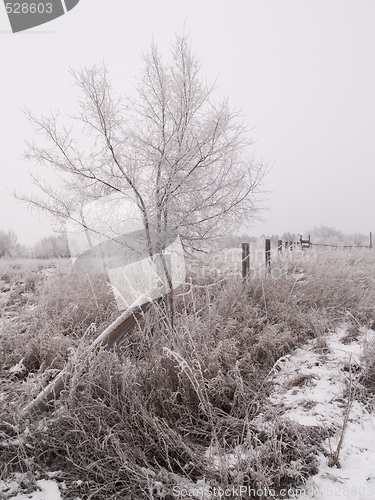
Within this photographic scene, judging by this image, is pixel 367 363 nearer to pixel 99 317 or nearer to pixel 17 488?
pixel 17 488

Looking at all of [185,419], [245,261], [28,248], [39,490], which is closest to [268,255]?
[245,261]

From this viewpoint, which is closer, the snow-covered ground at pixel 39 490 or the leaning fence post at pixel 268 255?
the snow-covered ground at pixel 39 490

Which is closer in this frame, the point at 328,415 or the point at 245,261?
the point at 328,415

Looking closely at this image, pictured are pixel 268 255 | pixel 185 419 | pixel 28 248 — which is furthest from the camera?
pixel 28 248

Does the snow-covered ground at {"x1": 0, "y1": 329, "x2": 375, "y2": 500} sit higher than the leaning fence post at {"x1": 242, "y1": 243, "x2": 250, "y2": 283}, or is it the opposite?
the leaning fence post at {"x1": 242, "y1": 243, "x2": 250, "y2": 283}

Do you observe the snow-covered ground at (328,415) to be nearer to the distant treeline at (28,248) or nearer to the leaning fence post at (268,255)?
the leaning fence post at (268,255)

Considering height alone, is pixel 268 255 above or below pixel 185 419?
above

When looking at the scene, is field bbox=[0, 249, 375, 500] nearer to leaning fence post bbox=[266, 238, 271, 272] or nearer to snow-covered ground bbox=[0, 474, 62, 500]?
snow-covered ground bbox=[0, 474, 62, 500]

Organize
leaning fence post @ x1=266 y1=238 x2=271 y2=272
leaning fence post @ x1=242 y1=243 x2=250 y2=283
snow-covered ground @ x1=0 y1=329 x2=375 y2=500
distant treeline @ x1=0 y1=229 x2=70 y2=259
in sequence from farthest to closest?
distant treeline @ x1=0 y1=229 x2=70 y2=259, leaning fence post @ x1=266 y1=238 x2=271 y2=272, leaning fence post @ x1=242 y1=243 x2=250 y2=283, snow-covered ground @ x1=0 y1=329 x2=375 y2=500

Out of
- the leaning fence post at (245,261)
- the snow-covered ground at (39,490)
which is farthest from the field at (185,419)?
the leaning fence post at (245,261)

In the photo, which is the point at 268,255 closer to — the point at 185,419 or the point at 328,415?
the point at 328,415

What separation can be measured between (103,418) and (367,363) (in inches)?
99.2

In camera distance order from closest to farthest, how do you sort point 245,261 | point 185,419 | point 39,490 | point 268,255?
point 39,490
point 185,419
point 245,261
point 268,255

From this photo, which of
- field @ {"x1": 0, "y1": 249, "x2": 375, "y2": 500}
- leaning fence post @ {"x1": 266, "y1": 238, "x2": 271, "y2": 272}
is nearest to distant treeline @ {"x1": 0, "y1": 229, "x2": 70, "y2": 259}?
leaning fence post @ {"x1": 266, "y1": 238, "x2": 271, "y2": 272}
